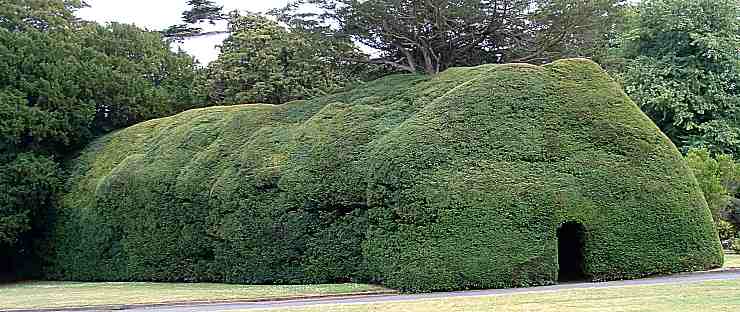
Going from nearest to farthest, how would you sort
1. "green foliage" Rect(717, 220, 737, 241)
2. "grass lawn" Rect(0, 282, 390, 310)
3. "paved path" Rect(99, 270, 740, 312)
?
1. "paved path" Rect(99, 270, 740, 312)
2. "grass lawn" Rect(0, 282, 390, 310)
3. "green foliage" Rect(717, 220, 737, 241)

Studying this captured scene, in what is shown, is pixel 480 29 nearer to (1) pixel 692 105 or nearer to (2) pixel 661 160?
(1) pixel 692 105

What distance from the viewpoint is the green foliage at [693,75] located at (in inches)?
1217

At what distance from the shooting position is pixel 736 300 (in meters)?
11.8

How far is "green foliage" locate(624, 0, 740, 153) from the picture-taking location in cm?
3091

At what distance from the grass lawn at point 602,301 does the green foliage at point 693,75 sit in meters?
18.1

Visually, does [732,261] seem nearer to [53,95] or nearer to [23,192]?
[23,192]

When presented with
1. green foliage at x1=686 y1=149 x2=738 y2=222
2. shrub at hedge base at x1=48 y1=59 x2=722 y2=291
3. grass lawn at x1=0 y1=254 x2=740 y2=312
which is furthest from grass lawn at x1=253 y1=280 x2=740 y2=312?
green foliage at x1=686 y1=149 x2=738 y2=222

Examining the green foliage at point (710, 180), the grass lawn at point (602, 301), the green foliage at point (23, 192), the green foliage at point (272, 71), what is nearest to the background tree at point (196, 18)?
the green foliage at point (272, 71)

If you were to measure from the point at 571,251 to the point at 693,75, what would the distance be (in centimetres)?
1675

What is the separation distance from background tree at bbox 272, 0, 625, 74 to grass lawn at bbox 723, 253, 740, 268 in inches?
398

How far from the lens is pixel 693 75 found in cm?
3147

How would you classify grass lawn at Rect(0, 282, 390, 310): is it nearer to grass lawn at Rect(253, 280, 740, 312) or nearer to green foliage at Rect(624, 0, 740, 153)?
grass lawn at Rect(253, 280, 740, 312)

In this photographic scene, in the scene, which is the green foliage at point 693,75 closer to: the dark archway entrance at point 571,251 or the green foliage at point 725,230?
the green foliage at point 725,230

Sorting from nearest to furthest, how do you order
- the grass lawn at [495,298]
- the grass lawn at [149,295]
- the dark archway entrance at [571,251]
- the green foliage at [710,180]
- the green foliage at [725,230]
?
the grass lawn at [495,298], the grass lawn at [149,295], the dark archway entrance at [571,251], the green foliage at [710,180], the green foliage at [725,230]
